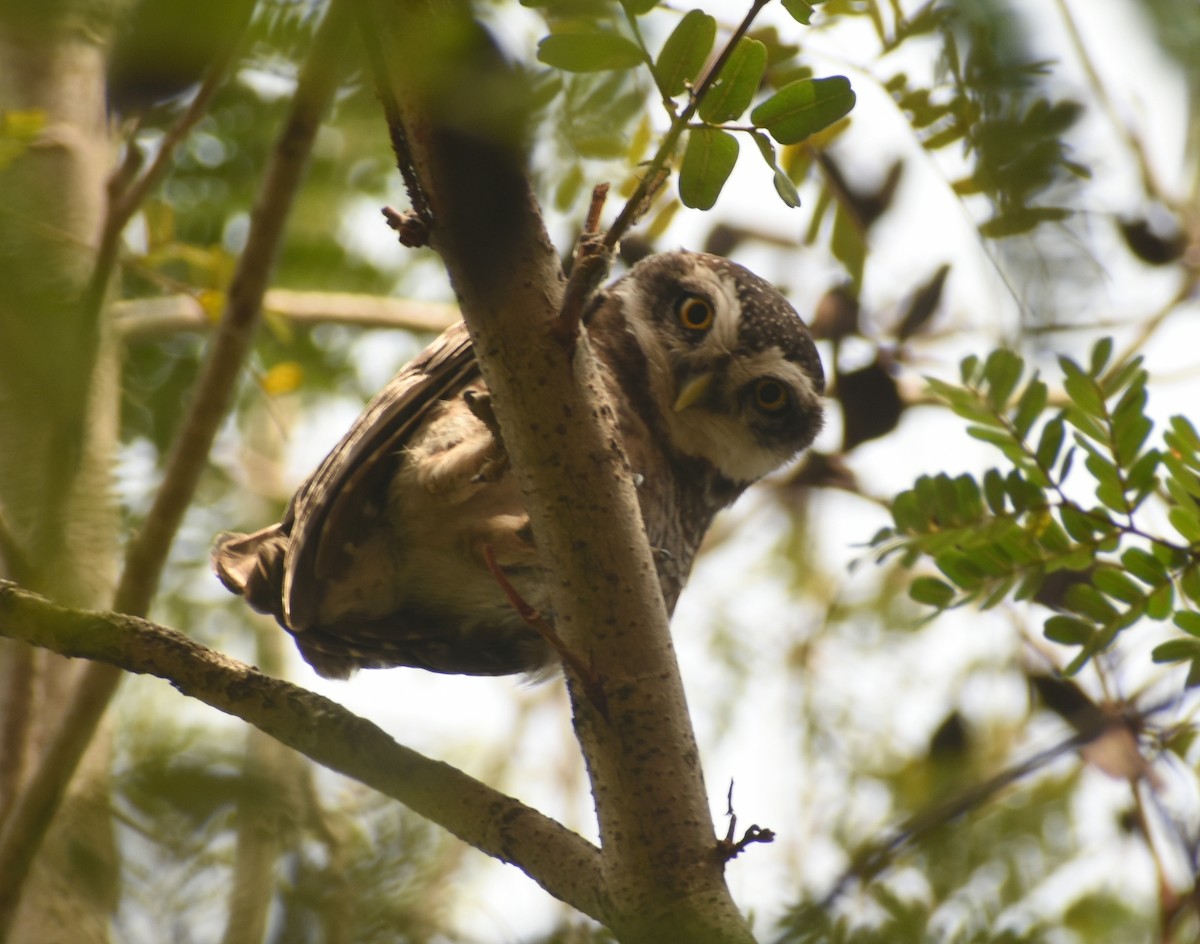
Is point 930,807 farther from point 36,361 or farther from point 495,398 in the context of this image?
point 36,361

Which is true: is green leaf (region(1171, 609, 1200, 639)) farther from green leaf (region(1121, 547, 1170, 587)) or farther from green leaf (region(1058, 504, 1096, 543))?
green leaf (region(1058, 504, 1096, 543))


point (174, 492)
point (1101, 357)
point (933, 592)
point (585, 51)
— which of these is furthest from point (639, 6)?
point (174, 492)

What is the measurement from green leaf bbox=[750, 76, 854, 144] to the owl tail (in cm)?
208

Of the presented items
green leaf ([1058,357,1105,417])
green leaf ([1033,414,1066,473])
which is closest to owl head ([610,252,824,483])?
green leaf ([1033,414,1066,473])

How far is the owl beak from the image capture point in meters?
3.85

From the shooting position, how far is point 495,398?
6.84ft

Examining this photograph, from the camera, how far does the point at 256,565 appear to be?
11.3 ft

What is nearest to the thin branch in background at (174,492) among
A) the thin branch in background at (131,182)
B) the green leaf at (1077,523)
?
the thin branch in background at (131,182)

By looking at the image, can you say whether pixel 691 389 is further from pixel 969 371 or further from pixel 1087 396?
pixel 1087 396

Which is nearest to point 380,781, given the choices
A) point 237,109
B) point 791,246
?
point 791,246

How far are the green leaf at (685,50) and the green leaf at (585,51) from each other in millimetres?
361

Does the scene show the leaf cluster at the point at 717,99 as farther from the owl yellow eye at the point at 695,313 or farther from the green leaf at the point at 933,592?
the owl yellow eye at the point at 695,313

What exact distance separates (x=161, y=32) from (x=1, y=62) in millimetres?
3211

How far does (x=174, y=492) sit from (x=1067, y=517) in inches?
86.0
